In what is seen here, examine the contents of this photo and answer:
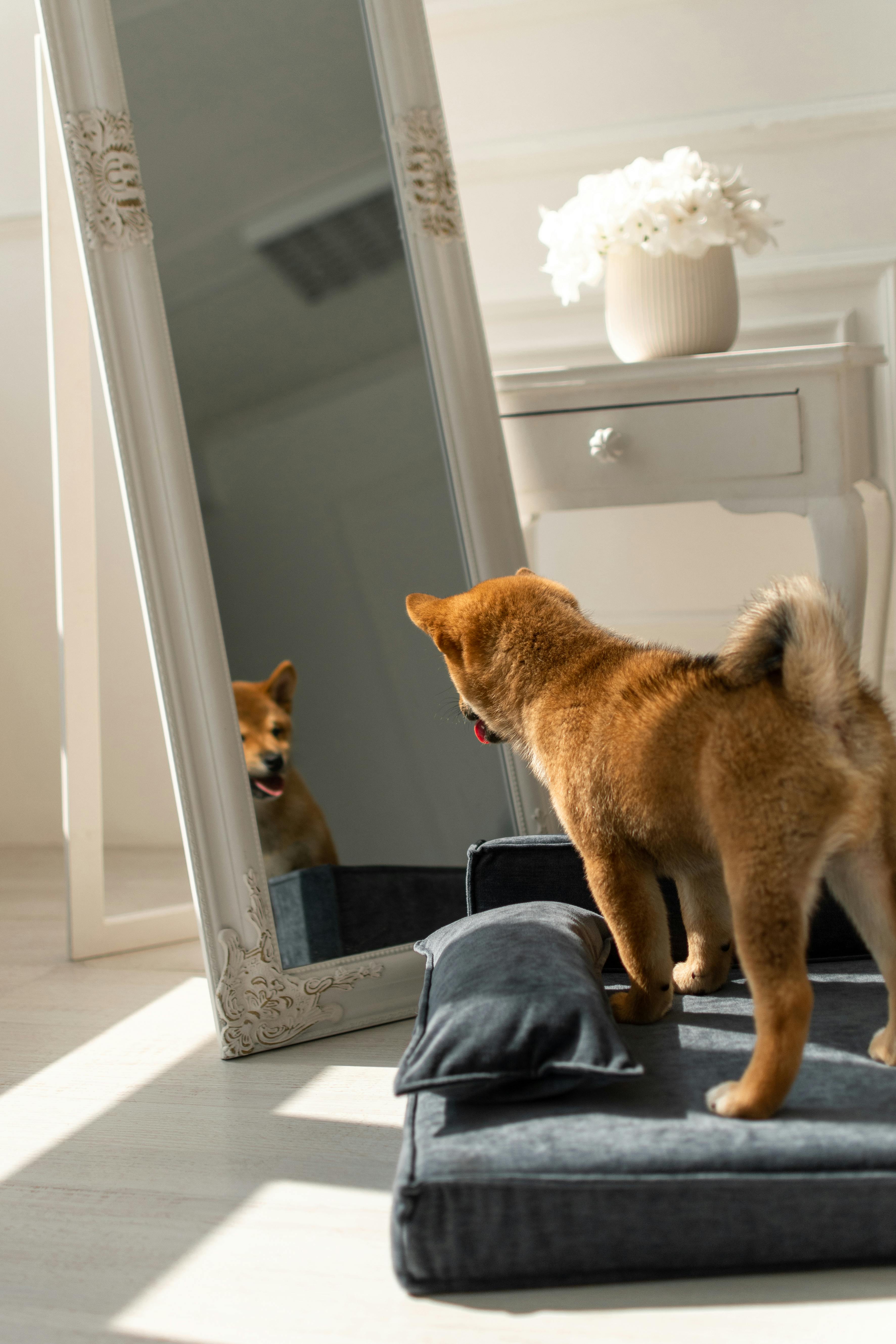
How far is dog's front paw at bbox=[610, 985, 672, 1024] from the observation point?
1362 mm

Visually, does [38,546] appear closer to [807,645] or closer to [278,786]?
[278,786]

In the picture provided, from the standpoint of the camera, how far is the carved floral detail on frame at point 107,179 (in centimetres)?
174

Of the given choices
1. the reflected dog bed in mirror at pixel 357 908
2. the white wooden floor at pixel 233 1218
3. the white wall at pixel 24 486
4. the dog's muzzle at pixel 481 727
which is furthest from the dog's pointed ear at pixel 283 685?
the white wall at pixel 24 486

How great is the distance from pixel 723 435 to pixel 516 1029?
1.26 m

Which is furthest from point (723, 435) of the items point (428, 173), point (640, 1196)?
point (640, 1196)

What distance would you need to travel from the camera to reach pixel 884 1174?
100 cm

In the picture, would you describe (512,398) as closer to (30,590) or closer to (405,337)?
(405,337)

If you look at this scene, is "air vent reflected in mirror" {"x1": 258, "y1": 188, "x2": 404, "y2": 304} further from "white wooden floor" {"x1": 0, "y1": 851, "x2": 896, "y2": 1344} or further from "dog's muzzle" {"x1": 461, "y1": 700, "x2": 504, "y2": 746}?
"white wooden floor" {"x1": 0, "y1": 851, "x2": 896, "y2": 1344}

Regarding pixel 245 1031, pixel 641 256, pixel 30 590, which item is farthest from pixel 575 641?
pixel 30 590

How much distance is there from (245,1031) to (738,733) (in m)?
0.97

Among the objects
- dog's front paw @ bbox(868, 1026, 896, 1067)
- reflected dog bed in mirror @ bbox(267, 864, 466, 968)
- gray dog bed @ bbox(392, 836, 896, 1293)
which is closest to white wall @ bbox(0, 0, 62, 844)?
reflected dog bed in mirror @ bbox(267, 864, 466, 968)

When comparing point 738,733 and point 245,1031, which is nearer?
point 738,733

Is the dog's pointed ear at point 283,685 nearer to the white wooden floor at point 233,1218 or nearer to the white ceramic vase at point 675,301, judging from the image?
the white wooden floor at point 233,1218

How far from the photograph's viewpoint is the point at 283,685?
1832mm
